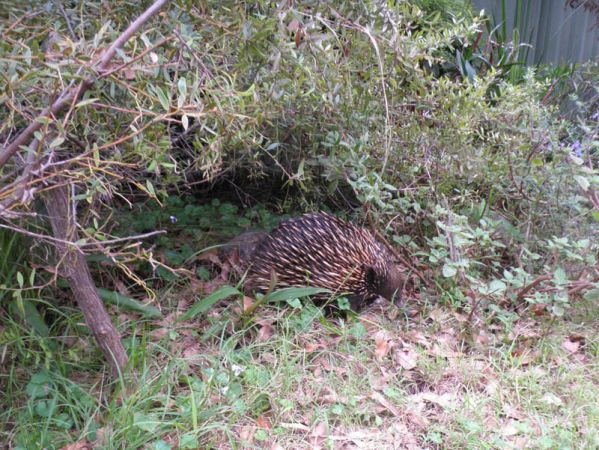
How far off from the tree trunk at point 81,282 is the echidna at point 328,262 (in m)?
1.22

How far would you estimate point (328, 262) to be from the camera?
3834mm

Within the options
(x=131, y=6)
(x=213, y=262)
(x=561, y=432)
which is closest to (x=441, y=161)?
(x=213, y=262)

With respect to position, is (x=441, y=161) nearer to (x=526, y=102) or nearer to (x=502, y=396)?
(x=526, y=102)

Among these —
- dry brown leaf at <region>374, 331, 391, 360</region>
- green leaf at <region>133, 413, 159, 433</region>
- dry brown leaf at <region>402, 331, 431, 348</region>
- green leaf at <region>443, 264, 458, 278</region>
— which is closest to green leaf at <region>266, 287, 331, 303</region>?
dry brown leaf at <region>374, 331, 391, 360</region>

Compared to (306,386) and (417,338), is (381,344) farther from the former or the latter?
(306,386)

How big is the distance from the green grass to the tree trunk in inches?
5.1

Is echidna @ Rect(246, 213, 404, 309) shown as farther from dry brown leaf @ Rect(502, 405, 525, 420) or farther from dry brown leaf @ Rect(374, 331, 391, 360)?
dry brown leaf @ Rect(502, 405, 525, 420)

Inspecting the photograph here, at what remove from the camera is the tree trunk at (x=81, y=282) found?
2445 mm

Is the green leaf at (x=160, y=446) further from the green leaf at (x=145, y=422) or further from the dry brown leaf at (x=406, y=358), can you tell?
the dry brown leaf at (x=406, y=358)

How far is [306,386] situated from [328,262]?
1.02 m

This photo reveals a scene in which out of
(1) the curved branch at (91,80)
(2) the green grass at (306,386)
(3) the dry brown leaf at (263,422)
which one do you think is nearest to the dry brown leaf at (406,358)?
(2) the green grass at (306,386)

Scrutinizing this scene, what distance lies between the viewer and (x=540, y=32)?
8.33 m

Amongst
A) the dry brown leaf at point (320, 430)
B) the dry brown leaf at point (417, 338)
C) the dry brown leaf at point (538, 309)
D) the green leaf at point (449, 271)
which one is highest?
the green leaf at point (449, 271)

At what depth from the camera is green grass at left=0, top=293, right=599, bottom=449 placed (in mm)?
2631
